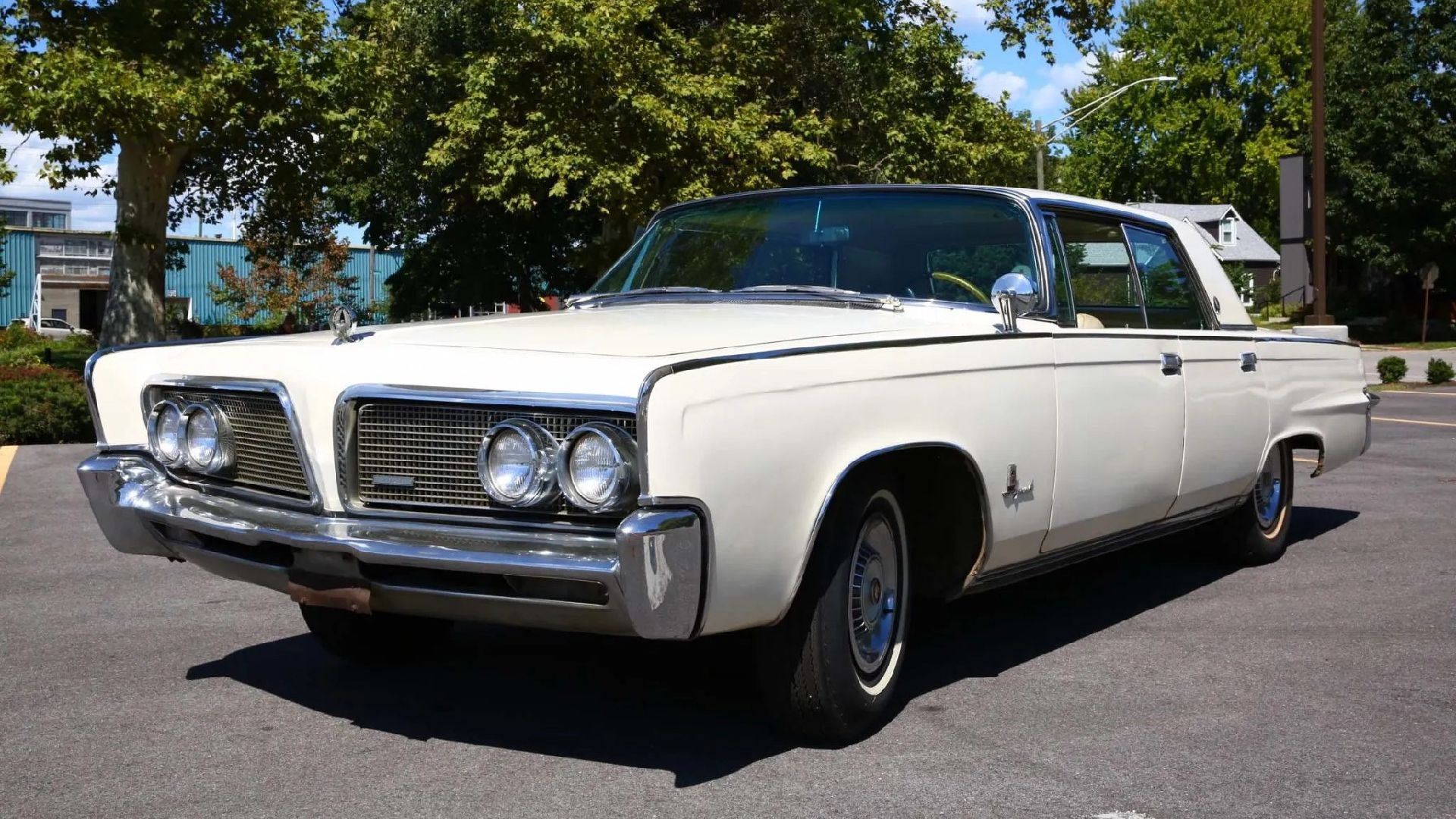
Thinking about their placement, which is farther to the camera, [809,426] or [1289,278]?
[1289,278]

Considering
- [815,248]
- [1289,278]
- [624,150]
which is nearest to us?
[815,248]

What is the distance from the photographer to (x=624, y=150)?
73.8 feet

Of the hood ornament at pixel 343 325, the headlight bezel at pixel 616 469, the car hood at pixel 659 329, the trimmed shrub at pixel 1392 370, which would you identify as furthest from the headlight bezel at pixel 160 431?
the trimmed shrub at pixel 1392 370

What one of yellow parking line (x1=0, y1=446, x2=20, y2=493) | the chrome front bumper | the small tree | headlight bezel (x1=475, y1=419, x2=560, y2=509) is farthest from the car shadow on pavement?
the small tree

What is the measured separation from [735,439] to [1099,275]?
2.64 m

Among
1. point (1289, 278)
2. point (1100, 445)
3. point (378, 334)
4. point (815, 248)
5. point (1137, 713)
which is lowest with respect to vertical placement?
point (1137, 713)

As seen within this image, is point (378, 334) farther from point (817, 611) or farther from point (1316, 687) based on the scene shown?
point (1316, 687)

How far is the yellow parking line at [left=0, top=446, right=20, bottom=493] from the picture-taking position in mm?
11635

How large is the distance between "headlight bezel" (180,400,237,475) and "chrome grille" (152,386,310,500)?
17 mm

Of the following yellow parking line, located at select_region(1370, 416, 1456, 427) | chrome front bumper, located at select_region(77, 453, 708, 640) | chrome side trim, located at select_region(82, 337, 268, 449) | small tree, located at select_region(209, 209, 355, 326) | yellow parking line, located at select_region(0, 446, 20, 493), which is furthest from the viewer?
small tree, located at select_region(209, 209, 355, 326)

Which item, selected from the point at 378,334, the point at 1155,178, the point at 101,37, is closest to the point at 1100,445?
the point at 378,334

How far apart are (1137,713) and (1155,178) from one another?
6304cm

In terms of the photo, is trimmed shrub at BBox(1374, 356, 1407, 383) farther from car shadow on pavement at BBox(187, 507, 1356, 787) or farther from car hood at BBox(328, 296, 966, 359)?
car hood at BBox(328, 296, 966, 359)

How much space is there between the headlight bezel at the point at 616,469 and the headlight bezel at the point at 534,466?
4 cm
